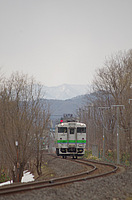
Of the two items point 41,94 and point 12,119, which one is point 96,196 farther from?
point 41,94

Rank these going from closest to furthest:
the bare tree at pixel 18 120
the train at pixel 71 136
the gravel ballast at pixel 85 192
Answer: the gravel ballast at pixel 85 192 < the bare tree at pixel 18 120 < the train at pixel 71 136

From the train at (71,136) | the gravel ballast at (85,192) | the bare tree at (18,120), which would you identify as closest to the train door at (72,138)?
the train at (71,136)

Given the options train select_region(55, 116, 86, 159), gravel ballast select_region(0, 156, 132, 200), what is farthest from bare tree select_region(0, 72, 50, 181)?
gravel ballast select_region(0, 156, 132, 200)

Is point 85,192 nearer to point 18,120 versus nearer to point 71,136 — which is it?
point 18,120

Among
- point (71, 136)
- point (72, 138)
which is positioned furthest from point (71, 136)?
point (72, 138)

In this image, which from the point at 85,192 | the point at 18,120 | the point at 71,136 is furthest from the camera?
the point at 71,136

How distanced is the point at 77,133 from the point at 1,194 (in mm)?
22136

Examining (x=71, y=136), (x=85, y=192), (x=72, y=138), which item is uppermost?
(x=71, y=136)

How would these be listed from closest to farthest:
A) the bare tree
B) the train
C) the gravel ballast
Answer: the gravel ballast → the bare tree → the train

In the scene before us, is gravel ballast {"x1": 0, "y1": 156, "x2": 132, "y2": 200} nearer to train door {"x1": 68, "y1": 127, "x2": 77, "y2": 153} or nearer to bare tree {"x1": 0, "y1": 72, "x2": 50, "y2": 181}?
bare tree {"x1": 0, "y1": 72, "x2": 50, "y2": 181}

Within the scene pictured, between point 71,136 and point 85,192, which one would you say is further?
point 71,136

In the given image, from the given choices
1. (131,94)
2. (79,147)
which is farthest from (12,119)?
(131,94)

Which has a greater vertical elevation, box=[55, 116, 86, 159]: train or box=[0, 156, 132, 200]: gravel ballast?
box=[55, 116, 86, 159]: train

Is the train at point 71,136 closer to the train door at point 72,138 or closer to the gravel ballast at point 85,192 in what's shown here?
the train door at point 72,138
